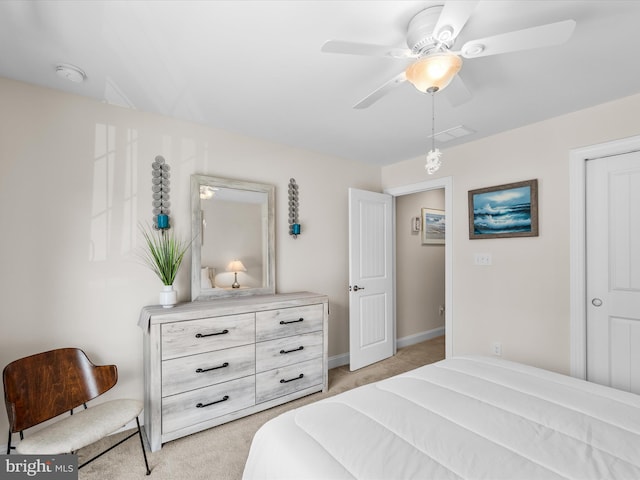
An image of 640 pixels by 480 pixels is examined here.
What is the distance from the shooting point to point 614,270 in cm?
243

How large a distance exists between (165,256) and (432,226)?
373cm

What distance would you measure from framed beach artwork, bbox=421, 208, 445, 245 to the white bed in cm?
324

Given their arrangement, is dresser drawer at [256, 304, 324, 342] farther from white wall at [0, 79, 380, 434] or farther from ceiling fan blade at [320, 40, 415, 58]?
ceiling fan blade at [320, 40, 415, 58]

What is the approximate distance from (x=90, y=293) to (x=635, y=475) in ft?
9.56

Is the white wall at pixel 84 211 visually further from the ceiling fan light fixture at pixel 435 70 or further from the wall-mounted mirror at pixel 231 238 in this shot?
the ceiling fan light fixture at pixel 435 70

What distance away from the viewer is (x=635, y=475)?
37.2 inches

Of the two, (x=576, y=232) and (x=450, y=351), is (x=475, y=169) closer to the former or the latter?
(x=576, y=232)

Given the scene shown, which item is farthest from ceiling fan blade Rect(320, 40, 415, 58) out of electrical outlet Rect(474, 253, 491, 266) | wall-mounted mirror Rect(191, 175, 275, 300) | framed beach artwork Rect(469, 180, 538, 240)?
electrical outlet Rect(474, 253, 491, 266)

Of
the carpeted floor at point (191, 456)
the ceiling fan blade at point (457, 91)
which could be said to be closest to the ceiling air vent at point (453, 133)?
the ceiling fan blade at point (457, 91)

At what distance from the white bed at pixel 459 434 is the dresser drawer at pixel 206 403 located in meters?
1.20

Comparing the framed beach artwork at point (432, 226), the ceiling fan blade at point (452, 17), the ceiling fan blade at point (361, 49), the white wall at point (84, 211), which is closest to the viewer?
the ceiling fan blade at point (452, 17)

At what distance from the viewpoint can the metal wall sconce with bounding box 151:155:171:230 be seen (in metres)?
2.52

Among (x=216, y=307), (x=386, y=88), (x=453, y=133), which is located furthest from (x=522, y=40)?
(x=216, y=307)

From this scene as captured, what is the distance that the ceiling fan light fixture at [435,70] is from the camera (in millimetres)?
1413
